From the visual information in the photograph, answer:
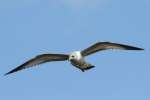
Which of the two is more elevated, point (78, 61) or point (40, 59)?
point (40, 59)

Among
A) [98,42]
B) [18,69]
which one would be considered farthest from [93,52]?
[18,69]

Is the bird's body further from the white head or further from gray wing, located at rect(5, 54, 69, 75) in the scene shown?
gray wing, located at rect(5, 54, 69, 75)

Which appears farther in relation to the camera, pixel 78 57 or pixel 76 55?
pixel 76 55

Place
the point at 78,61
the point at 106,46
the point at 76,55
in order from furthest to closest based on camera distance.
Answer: the point at 106,46 → the point at 76,55 → the point at 78,61

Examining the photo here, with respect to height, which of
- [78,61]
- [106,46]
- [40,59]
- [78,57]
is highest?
[106,46]

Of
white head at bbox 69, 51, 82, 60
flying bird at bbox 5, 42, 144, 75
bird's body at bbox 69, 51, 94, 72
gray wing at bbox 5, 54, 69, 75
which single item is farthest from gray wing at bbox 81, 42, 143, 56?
gray wing at bbox 5, 54, 69, 75

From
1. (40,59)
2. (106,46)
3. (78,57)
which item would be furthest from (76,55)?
(40,59)

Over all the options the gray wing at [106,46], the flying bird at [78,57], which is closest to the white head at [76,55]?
the flying bird at [78,57]

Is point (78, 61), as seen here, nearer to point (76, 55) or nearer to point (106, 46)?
point (76, 55)

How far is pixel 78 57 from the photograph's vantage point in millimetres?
38500

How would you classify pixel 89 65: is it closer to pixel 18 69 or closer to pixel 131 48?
pixel 131 48

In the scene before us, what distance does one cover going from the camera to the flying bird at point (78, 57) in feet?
126

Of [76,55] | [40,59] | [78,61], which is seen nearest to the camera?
[78,61]

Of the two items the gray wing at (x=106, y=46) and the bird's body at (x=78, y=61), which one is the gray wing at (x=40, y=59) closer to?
the gray wing at (x=106, y=46)
